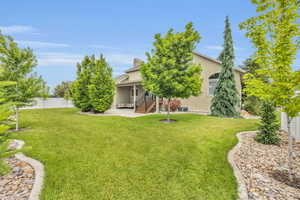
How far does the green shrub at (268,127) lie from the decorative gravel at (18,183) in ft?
24.2

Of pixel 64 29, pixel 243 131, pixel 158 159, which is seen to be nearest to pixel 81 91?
pixel 64 29

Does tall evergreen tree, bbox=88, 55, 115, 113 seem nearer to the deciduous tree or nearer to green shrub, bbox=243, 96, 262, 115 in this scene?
the deciduous tree

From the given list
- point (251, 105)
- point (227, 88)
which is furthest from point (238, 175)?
point (251, 105)

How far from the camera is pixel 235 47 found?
13180 mm

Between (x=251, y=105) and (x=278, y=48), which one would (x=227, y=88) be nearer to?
(x=251, y=105)

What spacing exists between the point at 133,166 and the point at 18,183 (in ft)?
7.92

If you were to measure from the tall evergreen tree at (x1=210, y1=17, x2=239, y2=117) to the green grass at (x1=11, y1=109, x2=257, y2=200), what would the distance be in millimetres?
6609

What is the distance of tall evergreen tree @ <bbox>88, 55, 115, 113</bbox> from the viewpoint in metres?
12.8

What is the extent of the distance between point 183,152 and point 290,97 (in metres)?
3.18

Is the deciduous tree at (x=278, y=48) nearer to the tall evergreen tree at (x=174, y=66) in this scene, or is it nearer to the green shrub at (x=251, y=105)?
the tall evergreen tree at (x=174, y=66)

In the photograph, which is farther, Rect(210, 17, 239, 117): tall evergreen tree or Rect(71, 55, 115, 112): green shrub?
Rect(71, 55, 115, 112): green shrub

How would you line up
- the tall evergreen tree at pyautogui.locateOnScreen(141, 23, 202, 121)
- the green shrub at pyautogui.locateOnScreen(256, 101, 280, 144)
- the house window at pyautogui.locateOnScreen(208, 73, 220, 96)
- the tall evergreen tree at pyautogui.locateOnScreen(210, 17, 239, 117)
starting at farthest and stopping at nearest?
the house window at pyautogui.locateOnScreen(208, 73, 220, 96), the tall evergreen tree at pyautogui.locateOnScreen(210, 17, 239, 117), the tall evergreen tree at pyautogui.locateOnScreen(141, 23, 202, 121), the green shrub at pyautogui.locateOnScreen(256, 101, 280, 144)

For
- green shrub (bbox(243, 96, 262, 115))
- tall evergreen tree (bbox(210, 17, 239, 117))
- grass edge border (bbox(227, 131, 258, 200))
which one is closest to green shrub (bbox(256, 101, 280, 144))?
grass edge border (bbox(227, 131, 258, 200))

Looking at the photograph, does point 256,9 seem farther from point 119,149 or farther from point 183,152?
point 119,149
